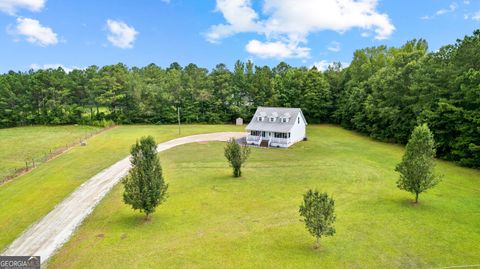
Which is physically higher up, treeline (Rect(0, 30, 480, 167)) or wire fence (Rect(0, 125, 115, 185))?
treeline (Rect(0, 30, 480, 167))

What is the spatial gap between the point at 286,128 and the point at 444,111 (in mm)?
18160

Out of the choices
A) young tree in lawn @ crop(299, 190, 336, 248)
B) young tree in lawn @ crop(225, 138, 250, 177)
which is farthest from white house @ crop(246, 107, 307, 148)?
young tree in lawn @ crop(299, 190, 336, 248)

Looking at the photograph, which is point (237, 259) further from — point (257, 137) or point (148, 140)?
point (257, 137)

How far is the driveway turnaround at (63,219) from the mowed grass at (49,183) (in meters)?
0.62

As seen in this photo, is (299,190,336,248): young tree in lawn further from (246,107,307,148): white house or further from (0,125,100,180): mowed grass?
(0,125,100,180): mowed grass

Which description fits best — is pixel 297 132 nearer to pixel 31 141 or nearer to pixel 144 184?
pixel 144 184

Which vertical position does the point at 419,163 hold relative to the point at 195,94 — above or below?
below

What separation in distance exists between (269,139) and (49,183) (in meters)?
26.7

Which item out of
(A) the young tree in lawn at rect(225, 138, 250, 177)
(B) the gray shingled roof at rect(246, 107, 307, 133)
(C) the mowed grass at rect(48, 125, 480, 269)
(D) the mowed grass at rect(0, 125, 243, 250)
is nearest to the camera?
(C) the mowed grass at rect(48, 125, 480, 269)

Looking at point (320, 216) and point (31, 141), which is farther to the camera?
point (31, 141)

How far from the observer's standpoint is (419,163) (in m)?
21.1

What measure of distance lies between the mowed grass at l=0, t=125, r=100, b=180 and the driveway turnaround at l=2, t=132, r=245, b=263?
10371mm

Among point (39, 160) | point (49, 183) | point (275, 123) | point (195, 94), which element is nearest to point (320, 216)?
point (49, 183)

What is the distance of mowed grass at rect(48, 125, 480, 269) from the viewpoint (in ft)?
49.5
